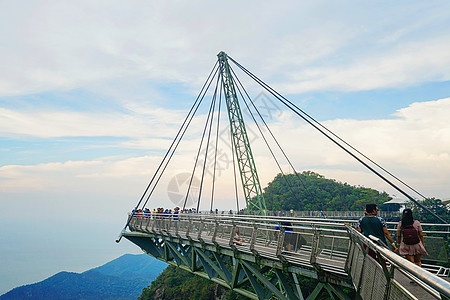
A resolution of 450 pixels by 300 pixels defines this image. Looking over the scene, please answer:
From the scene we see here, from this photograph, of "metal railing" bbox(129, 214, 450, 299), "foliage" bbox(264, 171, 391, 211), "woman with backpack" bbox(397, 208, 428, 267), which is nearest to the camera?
"metal railing" bbox(129, 214, 450, 299)

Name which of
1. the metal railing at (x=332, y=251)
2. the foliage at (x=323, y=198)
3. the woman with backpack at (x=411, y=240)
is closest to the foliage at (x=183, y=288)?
the foliage at (x=323, y=198)

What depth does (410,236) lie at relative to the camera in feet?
21.7

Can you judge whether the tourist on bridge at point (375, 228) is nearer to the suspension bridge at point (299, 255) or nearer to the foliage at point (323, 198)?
the suspension bridge at point (299, 255)

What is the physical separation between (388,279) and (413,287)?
1180mm

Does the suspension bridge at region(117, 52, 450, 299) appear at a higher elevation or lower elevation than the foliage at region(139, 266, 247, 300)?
higher

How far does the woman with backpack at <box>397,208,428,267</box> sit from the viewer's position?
657cm

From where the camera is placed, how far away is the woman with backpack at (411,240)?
21.6ft

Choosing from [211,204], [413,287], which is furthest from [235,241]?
[211,204]

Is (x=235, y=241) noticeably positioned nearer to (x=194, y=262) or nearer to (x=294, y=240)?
(x=294, y=240)

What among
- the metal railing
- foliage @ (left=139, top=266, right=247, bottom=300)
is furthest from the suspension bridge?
foliage @ (left=139, top=266, right=247, bottom=300)

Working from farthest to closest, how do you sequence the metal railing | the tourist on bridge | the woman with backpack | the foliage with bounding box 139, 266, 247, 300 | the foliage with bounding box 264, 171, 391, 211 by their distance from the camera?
the foliage with bounding box 264, 171, 391, 211 → the foliage with bounding box 139, 266, 247, 300 → the woman with backpack → the tourist on bridge → the metal railing

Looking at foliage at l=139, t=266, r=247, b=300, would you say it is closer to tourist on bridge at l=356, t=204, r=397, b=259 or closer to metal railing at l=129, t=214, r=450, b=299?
metal railing at l=129, t=214, r=450, b=299

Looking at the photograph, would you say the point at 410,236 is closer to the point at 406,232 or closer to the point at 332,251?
the point at 406,232

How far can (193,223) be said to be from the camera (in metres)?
16.4
